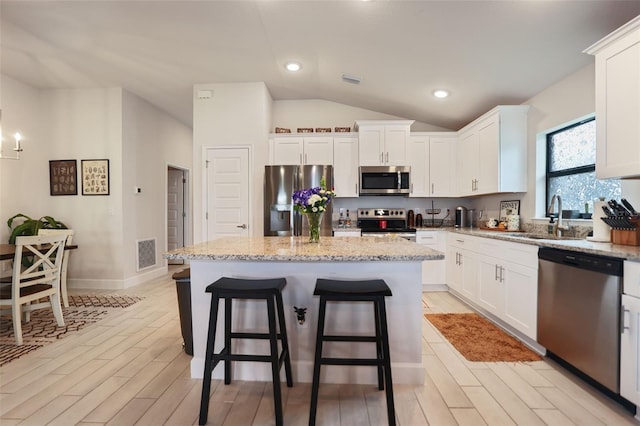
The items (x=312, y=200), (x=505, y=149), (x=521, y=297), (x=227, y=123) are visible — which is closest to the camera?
(x=312, y=200)

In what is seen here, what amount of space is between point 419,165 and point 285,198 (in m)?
2.06

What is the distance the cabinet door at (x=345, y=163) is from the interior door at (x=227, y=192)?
1293 mm

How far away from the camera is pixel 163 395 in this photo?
1.84 metres

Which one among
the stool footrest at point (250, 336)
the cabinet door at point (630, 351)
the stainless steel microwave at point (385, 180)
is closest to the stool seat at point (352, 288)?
the stool footrest at point (250, 336)

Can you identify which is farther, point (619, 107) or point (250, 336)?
point (619, 107)

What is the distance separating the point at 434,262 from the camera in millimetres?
4066

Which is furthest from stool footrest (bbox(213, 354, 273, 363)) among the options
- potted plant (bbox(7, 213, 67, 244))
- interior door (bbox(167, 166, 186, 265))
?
interior door (bbox(167, 166, 186, 265))

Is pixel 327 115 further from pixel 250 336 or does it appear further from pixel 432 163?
pixel 250 336

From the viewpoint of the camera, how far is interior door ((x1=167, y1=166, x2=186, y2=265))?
20.2ft

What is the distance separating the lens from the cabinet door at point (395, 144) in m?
4.30

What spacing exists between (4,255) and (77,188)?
2.10m

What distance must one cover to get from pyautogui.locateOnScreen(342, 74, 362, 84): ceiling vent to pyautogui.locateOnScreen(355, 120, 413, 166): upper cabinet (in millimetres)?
598

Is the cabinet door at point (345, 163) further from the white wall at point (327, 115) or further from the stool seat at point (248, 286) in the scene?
the stool seat at point (248, 286)

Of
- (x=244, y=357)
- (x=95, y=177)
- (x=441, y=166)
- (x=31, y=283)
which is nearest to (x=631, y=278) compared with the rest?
(x=244, y=357)
